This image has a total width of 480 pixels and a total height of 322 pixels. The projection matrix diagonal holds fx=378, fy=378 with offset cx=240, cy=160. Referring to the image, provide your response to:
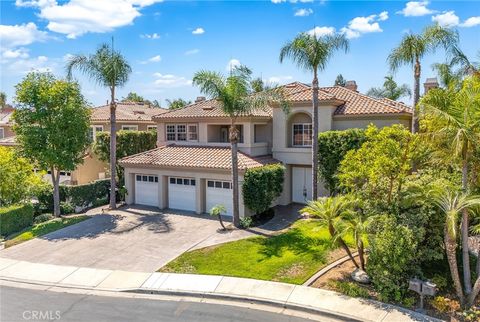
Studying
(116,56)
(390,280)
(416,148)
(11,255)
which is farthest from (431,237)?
(116,56)

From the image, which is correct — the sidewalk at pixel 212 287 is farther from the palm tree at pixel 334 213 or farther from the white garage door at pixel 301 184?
the white garage door at pixel 301 184

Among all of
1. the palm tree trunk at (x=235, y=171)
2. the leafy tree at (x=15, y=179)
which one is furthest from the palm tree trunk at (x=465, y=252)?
the leafy tree at (x=15, y=179)

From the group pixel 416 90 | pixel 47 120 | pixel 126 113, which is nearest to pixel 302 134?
pixel 416 90

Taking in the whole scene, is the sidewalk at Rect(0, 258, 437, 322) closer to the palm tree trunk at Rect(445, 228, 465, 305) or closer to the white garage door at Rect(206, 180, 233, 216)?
the palm tree trunk at Rect(445, 228, 465, 305)

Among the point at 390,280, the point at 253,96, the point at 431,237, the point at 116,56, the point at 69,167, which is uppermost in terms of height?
the point at 116,56

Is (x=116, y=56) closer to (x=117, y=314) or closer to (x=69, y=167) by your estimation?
(x=69, y=167)

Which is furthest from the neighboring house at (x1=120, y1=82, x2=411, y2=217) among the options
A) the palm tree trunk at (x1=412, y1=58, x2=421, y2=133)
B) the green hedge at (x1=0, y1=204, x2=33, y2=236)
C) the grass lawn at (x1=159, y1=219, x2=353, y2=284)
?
the green hedge at (x1=0, y1=204, x2=33, y2=236)

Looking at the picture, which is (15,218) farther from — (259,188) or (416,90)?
(416,90)
